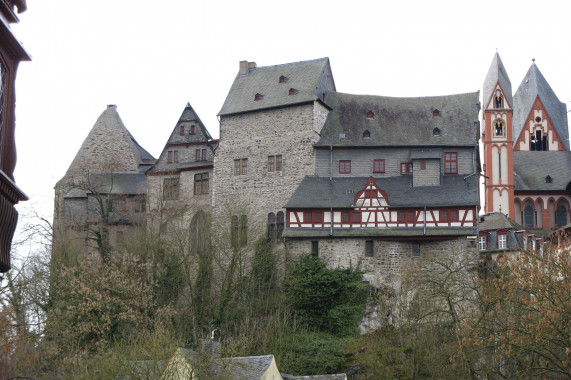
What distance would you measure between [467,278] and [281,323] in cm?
888

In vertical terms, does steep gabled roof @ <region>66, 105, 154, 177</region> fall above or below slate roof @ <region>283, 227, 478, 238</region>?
above

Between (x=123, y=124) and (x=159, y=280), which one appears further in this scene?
(x=123, y=124)

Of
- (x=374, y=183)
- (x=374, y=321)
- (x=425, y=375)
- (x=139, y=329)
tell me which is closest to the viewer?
(x=425, y=375)

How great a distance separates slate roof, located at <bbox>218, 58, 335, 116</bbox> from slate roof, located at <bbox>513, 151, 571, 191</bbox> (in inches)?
905

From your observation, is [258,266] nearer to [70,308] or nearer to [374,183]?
[374,183]

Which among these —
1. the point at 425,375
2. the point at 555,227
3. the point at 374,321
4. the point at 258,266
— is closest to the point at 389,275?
the point at 374,321

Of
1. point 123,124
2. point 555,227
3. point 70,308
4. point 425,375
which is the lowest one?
point 425,375

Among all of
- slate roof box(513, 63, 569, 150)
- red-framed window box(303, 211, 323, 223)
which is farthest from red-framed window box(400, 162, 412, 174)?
slate roof box(513, 63, 569, 150)

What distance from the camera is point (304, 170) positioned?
46.4 meters

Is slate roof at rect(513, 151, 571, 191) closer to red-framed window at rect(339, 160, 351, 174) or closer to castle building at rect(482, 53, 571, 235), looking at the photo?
castle building at rect(482, 53, 571, 235)

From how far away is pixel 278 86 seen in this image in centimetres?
4912

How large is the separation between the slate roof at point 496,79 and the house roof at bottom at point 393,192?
87.2 ft

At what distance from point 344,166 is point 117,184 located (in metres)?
13.8

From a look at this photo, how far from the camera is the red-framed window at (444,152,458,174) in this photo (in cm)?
4597
